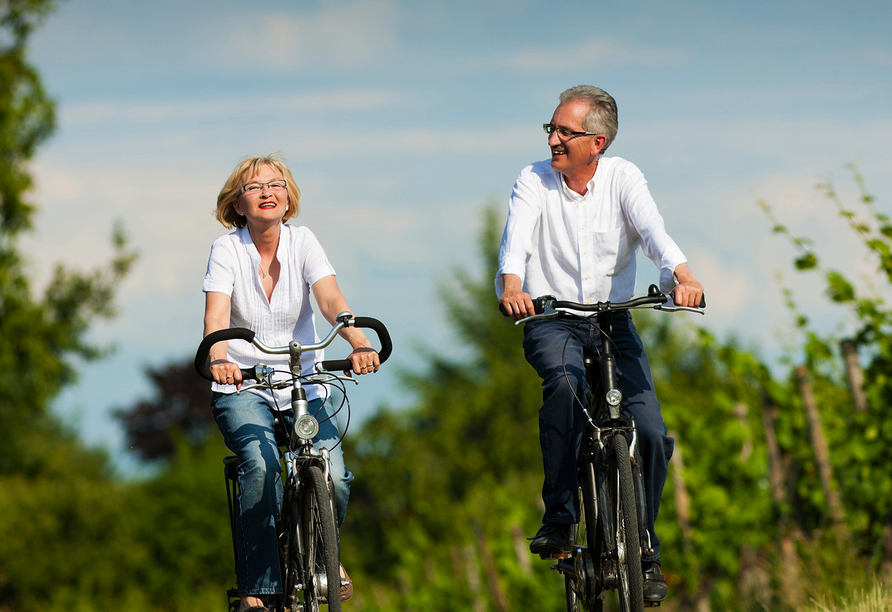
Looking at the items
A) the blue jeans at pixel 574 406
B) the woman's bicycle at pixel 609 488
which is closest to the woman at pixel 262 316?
the blue jeans at pixel 574 406

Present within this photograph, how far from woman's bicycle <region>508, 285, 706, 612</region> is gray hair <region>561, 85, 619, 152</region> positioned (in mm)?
864

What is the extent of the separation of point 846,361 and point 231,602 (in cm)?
513

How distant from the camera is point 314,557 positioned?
4746 mm

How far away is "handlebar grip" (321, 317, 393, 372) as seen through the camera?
473 centimetres

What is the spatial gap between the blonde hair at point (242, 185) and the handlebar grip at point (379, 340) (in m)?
0.86

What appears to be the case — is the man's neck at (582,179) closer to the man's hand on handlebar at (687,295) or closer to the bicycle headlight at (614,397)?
the man's hand on handlebar at (687,295)

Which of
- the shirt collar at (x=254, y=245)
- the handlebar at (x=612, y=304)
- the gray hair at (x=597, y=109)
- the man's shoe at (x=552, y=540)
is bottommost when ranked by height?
the man's shoe at (x=552, y=540)

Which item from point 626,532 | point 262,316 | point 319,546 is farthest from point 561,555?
point 262,316

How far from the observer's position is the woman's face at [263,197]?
205 inches

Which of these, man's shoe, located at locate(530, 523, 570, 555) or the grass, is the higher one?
man's shoe, located at locate(530, 523, 570, 555)

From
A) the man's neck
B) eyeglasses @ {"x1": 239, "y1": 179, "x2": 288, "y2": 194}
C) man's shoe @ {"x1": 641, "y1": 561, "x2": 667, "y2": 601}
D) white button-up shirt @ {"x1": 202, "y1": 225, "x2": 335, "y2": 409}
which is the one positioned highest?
eyeglasses @ {"x1": 239, "y1": 179, "x2": 288, "y2": 194}

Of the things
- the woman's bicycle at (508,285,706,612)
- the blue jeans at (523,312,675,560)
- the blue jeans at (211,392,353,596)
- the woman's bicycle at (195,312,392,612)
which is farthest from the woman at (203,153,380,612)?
the woman's bicycle at (508,285,706,612)

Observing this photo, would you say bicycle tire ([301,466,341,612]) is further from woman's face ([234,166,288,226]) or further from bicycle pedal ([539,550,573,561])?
woman's face ([234,166,288,226])

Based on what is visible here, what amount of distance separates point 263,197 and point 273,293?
467 millimetres
